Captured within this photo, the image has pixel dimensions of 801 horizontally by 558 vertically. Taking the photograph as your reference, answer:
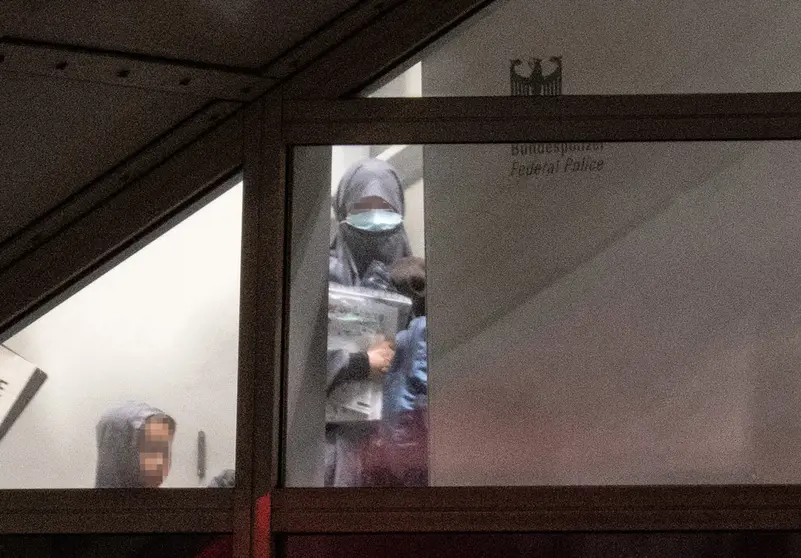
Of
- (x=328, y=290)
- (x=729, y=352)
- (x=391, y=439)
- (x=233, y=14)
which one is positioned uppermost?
(x=233, y=14)

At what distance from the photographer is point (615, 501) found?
1.78 m

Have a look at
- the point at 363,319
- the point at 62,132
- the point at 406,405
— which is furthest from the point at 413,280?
the point at 62,132

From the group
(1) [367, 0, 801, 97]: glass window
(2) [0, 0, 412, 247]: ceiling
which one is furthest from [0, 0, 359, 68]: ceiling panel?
(1) [367, 0, 801, 97]: glass window

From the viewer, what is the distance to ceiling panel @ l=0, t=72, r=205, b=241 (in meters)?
1.84

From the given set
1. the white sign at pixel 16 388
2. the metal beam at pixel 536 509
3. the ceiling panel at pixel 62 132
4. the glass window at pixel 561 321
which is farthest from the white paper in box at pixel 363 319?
the white sign at pixel 16 388

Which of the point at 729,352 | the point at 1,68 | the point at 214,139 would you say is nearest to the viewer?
the point at 1,68

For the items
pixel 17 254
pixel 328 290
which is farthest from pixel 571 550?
pixel 17 254

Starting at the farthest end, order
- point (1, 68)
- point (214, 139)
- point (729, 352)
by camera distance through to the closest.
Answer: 1. point (214, 139)
2. point (729, 352)
3. point (1, 68)

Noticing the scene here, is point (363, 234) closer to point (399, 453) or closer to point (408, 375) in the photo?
point (408, 375)

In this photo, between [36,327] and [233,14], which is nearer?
[233,14]

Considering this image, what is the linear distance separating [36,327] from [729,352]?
135 centimetres

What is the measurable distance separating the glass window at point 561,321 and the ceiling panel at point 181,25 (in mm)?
244

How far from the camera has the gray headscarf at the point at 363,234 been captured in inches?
78.7

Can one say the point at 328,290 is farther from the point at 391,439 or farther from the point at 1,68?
the point at 1,68
